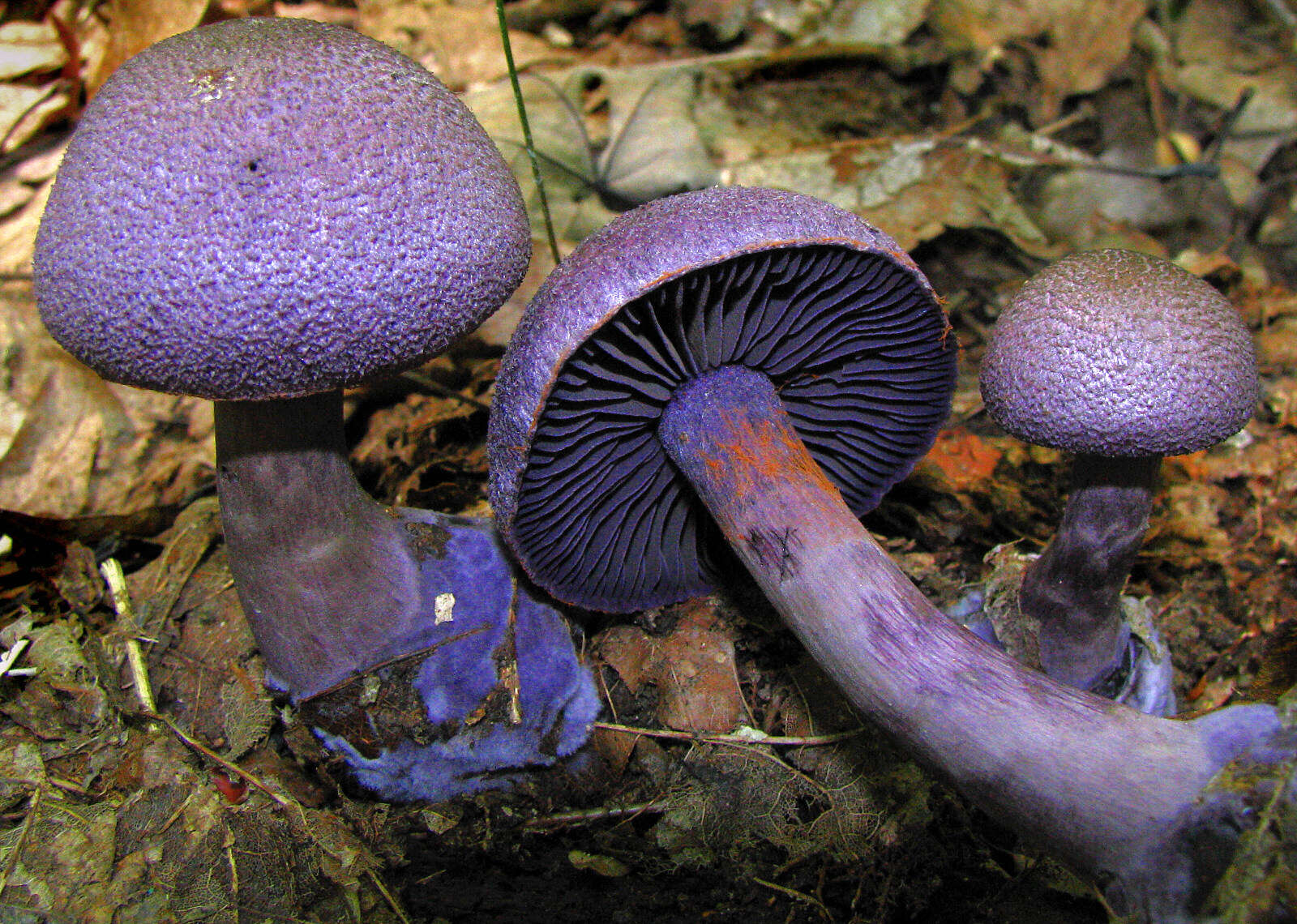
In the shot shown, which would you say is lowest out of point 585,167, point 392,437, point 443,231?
point 392,437

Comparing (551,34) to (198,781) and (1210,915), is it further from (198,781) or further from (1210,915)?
(1210,915)

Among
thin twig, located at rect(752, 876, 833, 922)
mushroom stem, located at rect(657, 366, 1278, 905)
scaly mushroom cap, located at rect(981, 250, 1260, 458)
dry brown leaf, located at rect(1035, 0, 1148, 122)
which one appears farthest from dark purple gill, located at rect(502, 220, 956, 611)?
dry brown leaf, located at rect(1035, 0, 1148, 122)

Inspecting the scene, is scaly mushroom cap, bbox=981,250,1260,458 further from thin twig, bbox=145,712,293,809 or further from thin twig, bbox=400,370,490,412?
thin twig, bbox=145,712,293,809

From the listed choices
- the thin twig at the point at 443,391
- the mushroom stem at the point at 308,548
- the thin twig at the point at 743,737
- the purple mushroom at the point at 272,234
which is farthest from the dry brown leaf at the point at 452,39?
the thin twig at the point at 743,737

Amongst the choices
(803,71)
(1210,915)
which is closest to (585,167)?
(803,71)

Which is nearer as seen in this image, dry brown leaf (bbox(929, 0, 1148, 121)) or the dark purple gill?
the dark purple gill

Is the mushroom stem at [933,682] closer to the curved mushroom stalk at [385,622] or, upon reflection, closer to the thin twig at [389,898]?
the curved mushroom stalk at [385,622]
